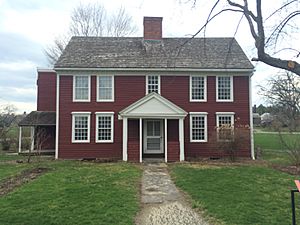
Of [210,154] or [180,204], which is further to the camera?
[210,154]

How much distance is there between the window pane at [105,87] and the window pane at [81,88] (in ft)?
2.75

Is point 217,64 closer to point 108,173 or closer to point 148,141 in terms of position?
point 148,141

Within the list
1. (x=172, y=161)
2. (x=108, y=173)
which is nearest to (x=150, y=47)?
(x=172, y=161)

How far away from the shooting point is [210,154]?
1833 centimetres

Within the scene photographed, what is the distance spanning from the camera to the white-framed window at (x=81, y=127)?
17953 millimetres

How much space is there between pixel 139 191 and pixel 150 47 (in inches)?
523

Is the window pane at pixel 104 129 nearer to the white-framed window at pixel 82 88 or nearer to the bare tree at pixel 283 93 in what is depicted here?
the white-framed window at pixel 82 88

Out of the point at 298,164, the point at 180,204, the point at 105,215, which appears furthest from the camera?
the point at 298,164

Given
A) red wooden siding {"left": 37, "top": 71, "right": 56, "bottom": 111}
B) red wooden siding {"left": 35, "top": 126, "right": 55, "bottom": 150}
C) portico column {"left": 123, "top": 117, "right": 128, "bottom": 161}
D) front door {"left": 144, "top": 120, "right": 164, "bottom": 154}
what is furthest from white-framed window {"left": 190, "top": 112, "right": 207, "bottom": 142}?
red wooden siding {"left": 37, "top": 71, "right": 56, "bottom": 111}

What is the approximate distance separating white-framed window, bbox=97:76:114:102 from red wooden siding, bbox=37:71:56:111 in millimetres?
5481

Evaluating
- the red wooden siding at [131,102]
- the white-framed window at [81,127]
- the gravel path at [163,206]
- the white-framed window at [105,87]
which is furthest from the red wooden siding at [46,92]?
the gravel path at [163,206]

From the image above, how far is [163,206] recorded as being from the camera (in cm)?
737

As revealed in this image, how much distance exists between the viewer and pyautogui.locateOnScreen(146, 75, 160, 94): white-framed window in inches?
728

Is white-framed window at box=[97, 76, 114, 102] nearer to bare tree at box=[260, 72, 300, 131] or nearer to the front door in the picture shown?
the front door
